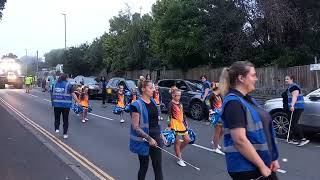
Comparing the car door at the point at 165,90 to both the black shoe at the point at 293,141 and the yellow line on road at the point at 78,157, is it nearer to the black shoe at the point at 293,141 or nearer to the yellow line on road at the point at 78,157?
the yellow line on road at the point at 78,157

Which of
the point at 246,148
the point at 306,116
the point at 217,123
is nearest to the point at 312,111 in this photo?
the point at 306,116

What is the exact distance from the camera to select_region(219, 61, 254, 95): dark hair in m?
4.05

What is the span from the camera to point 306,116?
1288cm

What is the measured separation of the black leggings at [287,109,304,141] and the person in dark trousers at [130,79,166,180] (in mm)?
6368

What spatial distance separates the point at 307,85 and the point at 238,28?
618cm

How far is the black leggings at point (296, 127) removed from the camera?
12273mm

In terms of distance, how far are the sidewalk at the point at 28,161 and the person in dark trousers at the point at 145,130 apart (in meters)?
2.35

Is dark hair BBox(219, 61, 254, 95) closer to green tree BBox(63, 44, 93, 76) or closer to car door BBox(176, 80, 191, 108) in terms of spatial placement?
car door BBox(176, 80, 191, 108)

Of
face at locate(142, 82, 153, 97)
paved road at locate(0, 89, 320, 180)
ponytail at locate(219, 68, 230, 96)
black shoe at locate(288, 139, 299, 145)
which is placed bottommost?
paved road at locate(0, 89, 320, 180)

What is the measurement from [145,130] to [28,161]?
4272 mm

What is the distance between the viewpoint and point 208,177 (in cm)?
870

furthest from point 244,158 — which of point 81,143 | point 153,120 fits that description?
point 81,143

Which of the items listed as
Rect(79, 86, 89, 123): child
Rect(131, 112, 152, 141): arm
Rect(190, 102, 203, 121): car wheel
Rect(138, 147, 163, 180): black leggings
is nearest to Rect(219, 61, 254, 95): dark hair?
Rect(131, 112, 152, 141): arm

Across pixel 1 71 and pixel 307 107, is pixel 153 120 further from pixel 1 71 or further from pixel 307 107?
pixel 1 71
